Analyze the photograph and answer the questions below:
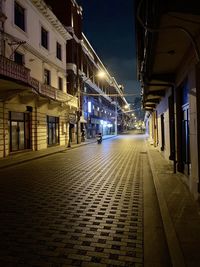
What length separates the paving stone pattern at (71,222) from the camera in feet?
13.1

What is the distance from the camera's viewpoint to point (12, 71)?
50.9 ft

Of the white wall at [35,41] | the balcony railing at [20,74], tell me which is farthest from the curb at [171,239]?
the white wall at [35,41]

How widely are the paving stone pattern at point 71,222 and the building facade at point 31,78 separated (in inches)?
327

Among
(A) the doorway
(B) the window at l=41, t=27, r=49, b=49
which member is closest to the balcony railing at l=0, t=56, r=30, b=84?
(A) the doorway

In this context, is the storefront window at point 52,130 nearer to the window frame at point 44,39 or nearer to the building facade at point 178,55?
the window frame at point 44,39

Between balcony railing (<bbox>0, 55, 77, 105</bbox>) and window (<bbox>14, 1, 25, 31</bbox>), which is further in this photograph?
window (<bbox>14, 1, 25, 31</bbox>)

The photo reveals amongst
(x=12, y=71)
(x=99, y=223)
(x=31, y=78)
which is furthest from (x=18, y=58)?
Result: (x=99, y=223)

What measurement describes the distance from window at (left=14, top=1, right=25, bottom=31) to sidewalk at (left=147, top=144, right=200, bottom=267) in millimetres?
16453

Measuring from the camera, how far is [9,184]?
31.0 feet

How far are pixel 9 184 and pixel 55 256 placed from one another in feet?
19.5

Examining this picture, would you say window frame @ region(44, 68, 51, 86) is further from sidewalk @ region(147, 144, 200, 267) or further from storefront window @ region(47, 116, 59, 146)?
sidewalk @ region(147, 144, 200, 267)

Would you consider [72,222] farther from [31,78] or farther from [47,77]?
[47,77]

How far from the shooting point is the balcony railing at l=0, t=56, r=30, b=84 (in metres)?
14.5

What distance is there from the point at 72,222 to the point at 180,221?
6.63 feet
